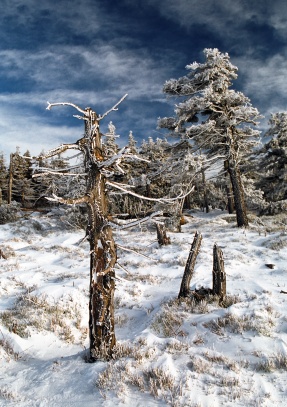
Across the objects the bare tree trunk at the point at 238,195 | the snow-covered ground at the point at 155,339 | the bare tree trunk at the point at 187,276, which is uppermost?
the bare tree trunk at the point at 238,195

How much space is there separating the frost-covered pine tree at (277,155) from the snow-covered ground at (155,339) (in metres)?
12.7

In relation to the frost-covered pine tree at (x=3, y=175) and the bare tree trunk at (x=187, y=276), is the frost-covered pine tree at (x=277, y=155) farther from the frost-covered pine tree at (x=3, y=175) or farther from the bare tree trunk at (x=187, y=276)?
the frost-covered pine tree at (x=3, y=175)

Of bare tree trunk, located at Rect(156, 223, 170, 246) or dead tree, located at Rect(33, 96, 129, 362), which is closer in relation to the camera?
dead tree, located at Rect(33, 96, 129, 362)

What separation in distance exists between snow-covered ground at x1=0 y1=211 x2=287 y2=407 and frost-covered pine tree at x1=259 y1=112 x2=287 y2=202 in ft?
41.6

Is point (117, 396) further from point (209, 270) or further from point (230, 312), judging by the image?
Result: point (209, 270)

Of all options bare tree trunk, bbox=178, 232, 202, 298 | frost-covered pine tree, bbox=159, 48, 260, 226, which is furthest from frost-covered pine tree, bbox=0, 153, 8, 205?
bare tree trunk, bbox=178, 232, 202, 298

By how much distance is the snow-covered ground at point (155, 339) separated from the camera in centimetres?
405

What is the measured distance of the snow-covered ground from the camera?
405 cm

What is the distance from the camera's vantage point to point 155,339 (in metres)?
5.74

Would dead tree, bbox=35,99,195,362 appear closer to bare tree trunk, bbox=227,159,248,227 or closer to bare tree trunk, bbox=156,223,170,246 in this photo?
bare tree trunk, bbox=156,223,170,246

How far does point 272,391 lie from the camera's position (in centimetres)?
386

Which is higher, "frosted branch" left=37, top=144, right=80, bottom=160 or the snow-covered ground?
"frosted branch" left=37, top=144, right=80, bottom=160

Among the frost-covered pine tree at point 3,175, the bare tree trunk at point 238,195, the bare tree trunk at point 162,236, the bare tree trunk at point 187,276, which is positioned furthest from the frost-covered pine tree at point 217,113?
the frost-covered pine tree at point 3,175

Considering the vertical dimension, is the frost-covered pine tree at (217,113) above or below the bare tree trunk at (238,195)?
above
